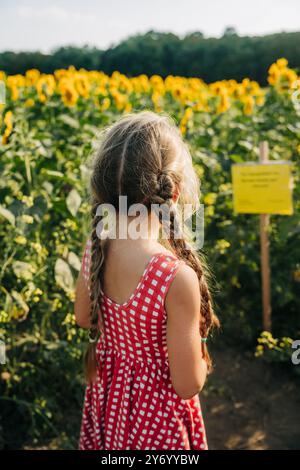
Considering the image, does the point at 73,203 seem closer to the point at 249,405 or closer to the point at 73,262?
the point at 73,262

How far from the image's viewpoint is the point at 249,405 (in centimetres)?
277

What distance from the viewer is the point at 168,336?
4.44 feet

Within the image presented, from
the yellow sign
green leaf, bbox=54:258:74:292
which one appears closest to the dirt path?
the yellow sign

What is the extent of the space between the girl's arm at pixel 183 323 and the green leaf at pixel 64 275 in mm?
885

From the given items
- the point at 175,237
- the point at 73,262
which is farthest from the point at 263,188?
the point at 175,237

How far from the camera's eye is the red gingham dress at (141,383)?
4.60ft

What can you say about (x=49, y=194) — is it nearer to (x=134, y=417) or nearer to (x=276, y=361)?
(x=134, y=417)

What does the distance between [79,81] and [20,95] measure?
107 centimetres

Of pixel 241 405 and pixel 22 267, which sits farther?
pixel 241 405

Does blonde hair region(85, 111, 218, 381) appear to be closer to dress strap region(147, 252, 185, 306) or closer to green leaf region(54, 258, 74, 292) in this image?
dress strap region(147, 252, 185, 306)

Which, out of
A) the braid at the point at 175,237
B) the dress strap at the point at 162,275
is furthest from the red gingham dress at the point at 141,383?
the braid at the point at 175,237

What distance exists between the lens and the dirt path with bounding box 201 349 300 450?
2.52m

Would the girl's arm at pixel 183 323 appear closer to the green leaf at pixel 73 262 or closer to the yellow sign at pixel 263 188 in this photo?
the green leaf at pixel 73 262

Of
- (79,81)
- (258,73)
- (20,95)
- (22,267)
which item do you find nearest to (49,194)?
(22,267)
